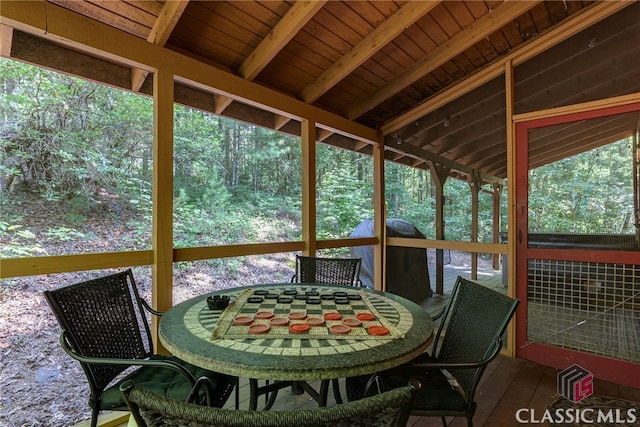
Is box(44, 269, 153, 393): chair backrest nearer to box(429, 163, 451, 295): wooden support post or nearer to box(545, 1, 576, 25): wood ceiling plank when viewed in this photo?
box(429, 163, 451, 295): wooden support post

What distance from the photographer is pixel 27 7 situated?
65.2 inches

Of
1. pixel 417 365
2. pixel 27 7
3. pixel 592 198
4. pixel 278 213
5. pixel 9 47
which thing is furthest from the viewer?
pixel 278 213

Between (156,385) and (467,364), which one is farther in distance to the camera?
(156,385)

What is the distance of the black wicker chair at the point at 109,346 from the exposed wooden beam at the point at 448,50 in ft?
9.75

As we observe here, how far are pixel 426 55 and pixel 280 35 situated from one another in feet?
5.21

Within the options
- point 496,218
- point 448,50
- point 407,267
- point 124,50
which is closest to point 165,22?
point 124,50

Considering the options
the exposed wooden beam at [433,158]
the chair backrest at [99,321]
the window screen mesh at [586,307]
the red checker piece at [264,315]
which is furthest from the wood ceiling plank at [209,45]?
the window screen mesh at [586,307]

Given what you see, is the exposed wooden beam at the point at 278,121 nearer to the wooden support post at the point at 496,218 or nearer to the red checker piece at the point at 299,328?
the wooden support post at the point at 496,218

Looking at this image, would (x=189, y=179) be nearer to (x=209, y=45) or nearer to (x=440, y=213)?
(x=209, y=45)

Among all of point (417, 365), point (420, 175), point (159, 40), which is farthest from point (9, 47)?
point (420, 175)

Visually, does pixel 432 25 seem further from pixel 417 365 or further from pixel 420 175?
pixel 417 365

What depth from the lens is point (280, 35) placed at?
2.39 m

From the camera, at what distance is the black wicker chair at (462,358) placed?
139cm

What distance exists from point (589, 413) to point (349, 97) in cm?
334
